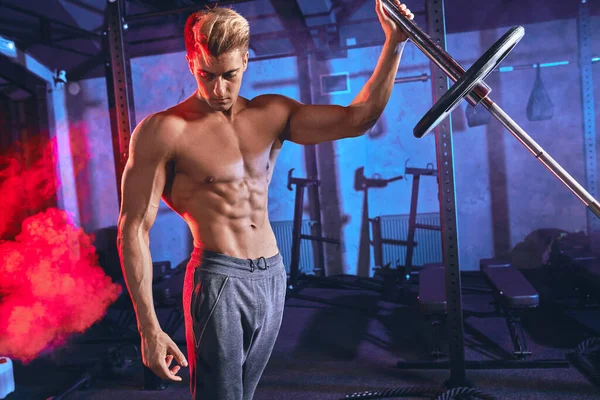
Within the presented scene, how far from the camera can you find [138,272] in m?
1.47

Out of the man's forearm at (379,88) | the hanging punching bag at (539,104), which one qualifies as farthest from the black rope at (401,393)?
the hanging punching bag at (539,104)

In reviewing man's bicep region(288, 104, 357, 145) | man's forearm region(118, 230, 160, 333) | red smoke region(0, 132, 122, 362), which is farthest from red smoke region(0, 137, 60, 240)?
man's bicep region(288, 104, 357, 145)

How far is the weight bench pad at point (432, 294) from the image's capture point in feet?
10.3

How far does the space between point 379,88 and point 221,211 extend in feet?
2.08

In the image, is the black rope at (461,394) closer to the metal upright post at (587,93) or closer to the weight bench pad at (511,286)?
the weight bench pad at (511,286)

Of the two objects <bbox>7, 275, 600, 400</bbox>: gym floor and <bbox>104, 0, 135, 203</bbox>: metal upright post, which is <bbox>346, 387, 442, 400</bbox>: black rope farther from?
<bbox>104, 0, 135, 203</bbox>: metal upright post

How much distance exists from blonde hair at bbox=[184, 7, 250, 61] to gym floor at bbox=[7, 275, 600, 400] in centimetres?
222

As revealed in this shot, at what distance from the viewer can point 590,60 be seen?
16.9 feet

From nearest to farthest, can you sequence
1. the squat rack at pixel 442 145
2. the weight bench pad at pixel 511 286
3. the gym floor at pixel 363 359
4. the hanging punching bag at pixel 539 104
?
the squat rack at pixel 442 145
the gym floor at pixel 363 359
the weight bench pad at pixel 511 286
the hanging punching bag at pixel 539 104

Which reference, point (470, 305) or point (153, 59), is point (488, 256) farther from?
point (153, 59)

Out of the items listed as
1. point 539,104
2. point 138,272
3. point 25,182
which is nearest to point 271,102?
point 138,272

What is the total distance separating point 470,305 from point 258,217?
11.7ft

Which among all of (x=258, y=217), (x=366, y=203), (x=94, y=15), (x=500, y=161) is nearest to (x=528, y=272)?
(x=500, y=161)

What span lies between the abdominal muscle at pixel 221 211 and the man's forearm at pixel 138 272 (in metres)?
0.18
